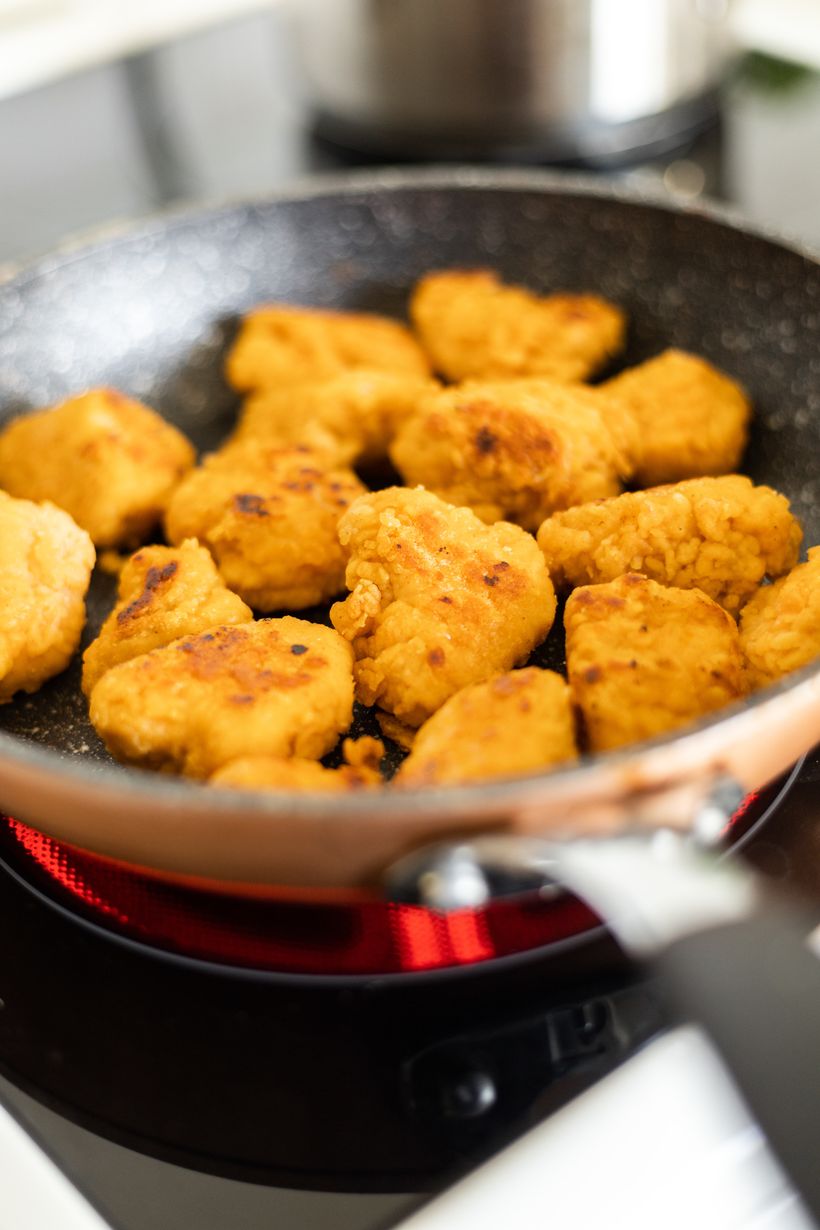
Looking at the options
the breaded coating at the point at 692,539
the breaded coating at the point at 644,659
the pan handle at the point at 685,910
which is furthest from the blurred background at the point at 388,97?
the pan handle at the point at 685,910

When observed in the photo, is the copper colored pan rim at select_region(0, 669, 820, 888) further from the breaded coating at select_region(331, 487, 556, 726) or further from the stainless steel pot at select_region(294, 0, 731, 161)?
the stainless steel pot at select_region(294, 0, 731, 161)

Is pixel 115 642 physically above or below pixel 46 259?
below

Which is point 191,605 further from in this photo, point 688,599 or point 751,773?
point 751,773

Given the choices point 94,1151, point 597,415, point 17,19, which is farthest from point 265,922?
point 17,19

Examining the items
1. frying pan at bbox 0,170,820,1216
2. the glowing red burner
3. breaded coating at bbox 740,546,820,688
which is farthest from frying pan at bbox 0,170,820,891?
breaded coating at bbox 740,546,820,688

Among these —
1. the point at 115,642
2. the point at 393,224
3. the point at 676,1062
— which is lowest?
the point at 676,1062
